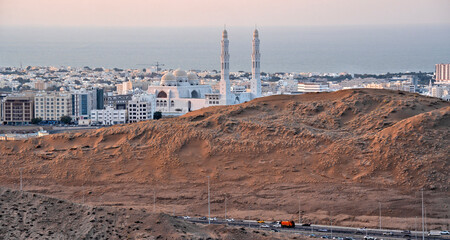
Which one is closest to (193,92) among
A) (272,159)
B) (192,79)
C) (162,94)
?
(192,79)

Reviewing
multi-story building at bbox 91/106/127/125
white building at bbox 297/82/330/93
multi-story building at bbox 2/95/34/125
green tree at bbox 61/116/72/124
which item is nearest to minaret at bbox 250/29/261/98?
multi-story building at bbox 91/106/127/125

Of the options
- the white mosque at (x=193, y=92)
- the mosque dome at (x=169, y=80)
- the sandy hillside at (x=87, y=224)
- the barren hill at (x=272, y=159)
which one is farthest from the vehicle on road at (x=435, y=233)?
the mosque dome at (x=169, y=80)

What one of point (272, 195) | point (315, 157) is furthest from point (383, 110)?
point (272, 195)

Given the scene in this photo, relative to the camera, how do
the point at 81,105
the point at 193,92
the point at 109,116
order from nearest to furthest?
the point at 109,116 < the point at 81,105 < the point at 193,92

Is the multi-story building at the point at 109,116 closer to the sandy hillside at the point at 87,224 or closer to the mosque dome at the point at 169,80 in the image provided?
the mosque dome at the point at 169,80

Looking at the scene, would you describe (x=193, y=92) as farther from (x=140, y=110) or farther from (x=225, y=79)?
(x=140, y=110)

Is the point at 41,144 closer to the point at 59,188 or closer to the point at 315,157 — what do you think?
the point at 59,188
